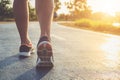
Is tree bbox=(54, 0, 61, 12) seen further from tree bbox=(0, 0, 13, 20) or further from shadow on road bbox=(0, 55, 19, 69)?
shadow on road bbox=(0, 55, 19, 69)

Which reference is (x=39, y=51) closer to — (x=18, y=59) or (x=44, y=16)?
(x=44, y=16)

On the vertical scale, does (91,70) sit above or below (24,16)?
below

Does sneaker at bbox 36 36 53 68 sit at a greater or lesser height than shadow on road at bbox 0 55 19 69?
greater

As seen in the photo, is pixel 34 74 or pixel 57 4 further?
pixel 57 4

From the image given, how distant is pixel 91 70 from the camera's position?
3275mm

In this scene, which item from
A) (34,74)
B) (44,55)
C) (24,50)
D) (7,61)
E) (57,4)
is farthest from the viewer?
(57,4)

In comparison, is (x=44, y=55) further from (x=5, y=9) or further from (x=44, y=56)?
(x=5, y=9)

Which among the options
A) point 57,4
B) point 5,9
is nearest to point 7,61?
point 5,9

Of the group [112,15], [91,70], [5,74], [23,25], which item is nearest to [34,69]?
[5,74]

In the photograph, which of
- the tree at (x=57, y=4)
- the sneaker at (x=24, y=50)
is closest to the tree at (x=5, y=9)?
→ the tree at (x=57, y=4)

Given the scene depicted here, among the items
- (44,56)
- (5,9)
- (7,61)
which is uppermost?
(44,56)

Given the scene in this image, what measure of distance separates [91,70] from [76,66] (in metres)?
0.28

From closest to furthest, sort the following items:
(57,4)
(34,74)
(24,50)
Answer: (34,74) → (24,50) → (57,4)

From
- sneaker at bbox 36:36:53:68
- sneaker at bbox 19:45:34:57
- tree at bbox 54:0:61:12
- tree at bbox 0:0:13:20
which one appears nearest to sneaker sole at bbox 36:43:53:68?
sneaker at bbox 36:36:53:68
